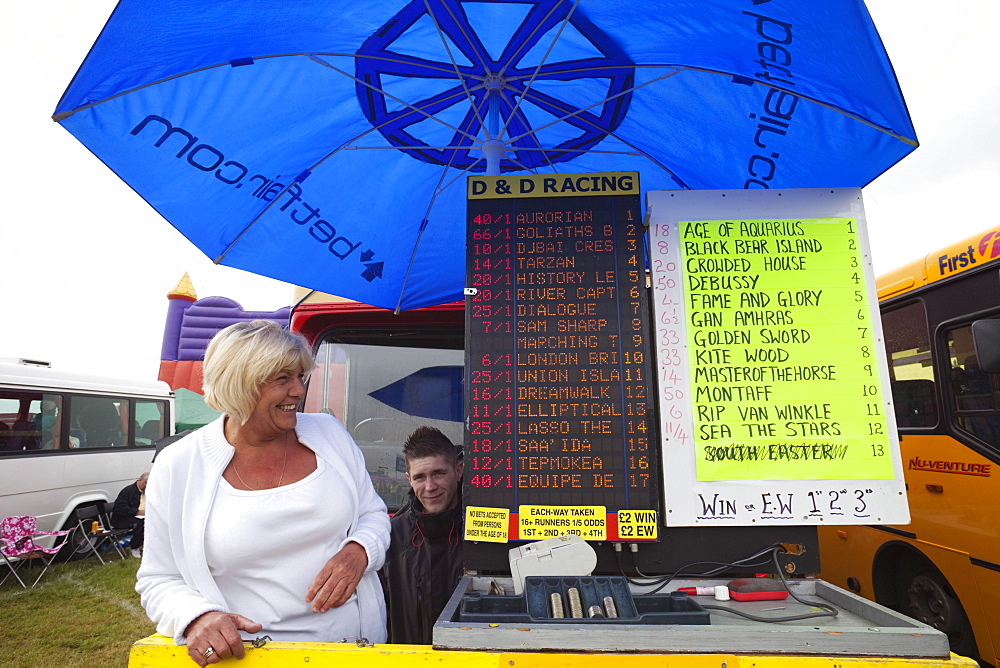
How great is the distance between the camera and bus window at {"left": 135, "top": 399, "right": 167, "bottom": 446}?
37.0 feet

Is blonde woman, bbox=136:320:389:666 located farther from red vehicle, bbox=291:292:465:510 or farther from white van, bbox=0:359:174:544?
white van, bbox=0:359:174:544

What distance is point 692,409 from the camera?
232 centimetres

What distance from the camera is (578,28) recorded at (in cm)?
283

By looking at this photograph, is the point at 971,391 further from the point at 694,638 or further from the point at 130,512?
the point at 130,512

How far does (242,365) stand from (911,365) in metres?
5.09

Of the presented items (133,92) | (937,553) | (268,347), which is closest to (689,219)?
(268,347)

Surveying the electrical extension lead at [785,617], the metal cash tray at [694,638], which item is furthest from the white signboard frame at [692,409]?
the metal cash tray at [694,638]

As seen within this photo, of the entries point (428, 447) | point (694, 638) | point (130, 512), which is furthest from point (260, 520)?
point (130, 512)

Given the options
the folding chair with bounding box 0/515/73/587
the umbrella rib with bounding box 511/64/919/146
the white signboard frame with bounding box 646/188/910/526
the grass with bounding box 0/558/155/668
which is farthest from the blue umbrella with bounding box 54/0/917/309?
the folding chair with bounding box 0/515/73/587

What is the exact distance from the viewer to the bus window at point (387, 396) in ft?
15.0

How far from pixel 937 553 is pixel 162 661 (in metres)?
5.02

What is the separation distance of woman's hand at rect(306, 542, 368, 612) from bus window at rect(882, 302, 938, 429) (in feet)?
14.3

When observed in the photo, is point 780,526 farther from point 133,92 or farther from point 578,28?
point 133,92

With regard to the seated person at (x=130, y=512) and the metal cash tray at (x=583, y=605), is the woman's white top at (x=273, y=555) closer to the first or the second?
the metal cash tray at (x=583, y=605)
